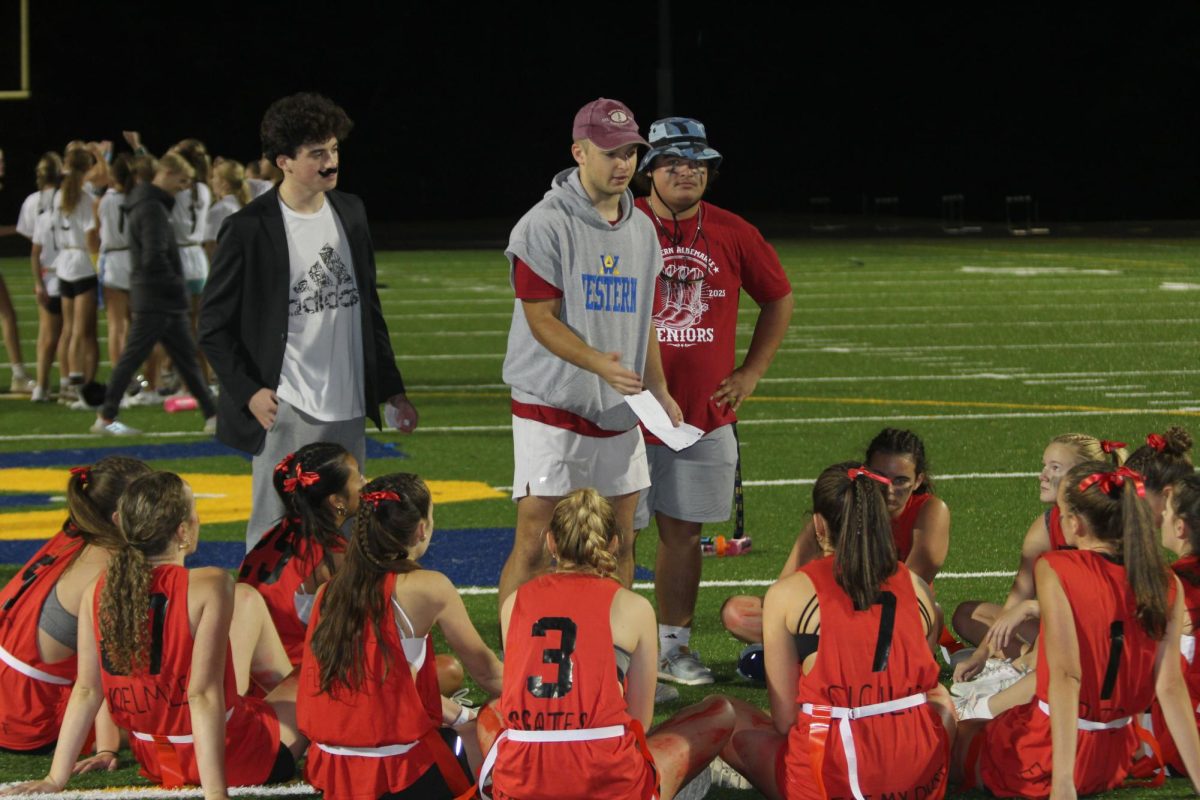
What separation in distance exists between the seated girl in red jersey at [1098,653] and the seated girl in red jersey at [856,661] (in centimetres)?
30

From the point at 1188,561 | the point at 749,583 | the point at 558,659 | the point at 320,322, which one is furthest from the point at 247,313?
the point at 1188,561

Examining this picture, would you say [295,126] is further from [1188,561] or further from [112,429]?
[112,429]

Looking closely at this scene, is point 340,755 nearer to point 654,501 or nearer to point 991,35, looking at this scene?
point 654,501

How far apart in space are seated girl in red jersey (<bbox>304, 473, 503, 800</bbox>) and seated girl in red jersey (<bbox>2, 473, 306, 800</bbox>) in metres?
0.26

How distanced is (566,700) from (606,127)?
2013 millimetres

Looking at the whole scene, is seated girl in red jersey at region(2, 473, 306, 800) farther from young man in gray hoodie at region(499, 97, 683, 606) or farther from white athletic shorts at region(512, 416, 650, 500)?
white athletic shorts at region(512, 416, 650, 500)

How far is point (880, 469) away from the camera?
20.4 feet

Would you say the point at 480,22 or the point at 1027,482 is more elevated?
the point at 480,22

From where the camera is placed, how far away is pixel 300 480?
18.1 ft

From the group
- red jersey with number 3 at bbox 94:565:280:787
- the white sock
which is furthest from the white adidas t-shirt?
the white sock

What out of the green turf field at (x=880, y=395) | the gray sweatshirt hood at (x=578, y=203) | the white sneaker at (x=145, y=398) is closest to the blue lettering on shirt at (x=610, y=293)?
the gray sweatshirt hood at (x=578, y=203)

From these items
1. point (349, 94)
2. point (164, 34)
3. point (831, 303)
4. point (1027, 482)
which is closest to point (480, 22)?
point (349, 94)

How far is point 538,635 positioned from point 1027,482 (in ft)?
20.2

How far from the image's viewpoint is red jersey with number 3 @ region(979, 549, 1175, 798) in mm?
4789
